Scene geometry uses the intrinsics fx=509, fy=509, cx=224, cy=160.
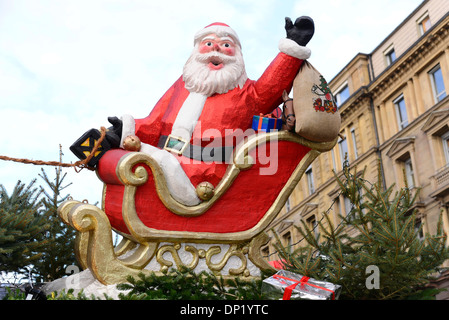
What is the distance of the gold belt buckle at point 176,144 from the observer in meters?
4.69

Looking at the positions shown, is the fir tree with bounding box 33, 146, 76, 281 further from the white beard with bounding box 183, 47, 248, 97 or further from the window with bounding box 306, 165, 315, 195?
the window with bounding box 306, 165, 315, 195

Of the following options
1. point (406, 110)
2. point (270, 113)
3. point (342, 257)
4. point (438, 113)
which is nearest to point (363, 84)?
point (406, 110)

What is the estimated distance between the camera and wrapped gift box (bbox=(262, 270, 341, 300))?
12.0 ft

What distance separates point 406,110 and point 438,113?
225 cm

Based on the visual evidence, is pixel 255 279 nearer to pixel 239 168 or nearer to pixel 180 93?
pixel 239 168

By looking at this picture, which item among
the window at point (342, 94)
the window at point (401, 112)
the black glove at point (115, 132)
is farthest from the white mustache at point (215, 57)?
the window at point (342, 94)

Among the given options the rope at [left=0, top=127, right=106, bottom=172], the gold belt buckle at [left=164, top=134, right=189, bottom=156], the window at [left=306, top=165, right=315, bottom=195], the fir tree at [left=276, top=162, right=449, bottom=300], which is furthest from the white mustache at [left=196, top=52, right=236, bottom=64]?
the window at [left=306, top=165, right=315, bottom=195]

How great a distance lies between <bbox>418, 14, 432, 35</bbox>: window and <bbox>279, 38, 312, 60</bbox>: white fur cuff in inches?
599

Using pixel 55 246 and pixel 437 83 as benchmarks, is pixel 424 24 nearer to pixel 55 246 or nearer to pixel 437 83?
pixel 437 83

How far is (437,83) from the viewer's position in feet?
57.3

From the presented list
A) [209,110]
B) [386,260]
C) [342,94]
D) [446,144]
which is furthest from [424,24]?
[386,260]
